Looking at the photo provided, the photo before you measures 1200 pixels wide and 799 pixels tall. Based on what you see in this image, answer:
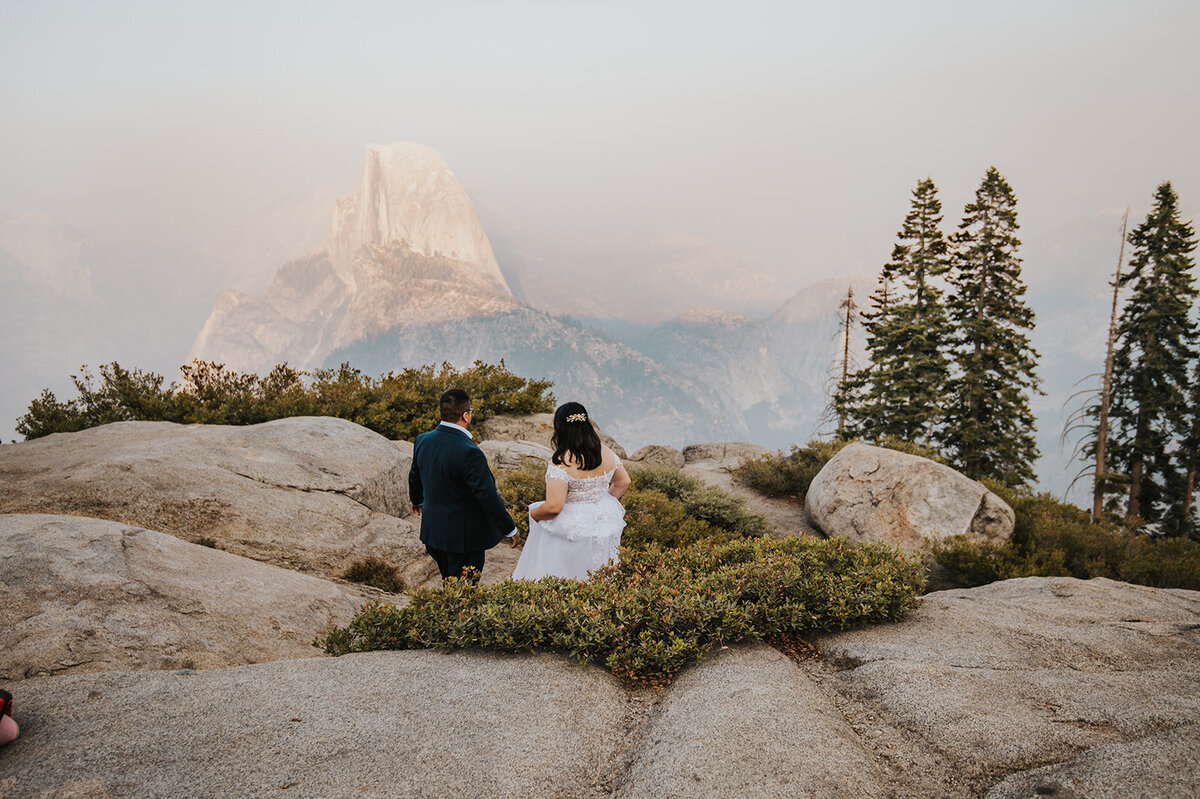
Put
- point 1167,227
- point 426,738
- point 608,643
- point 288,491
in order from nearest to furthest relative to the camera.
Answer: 1. point 426,738
2. point 608,643
3. point 288,491
4. point 1167,227

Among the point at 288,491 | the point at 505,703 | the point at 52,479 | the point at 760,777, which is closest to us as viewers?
the point at 760,777

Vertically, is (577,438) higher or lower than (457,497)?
higher

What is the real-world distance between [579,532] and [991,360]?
96.2ft

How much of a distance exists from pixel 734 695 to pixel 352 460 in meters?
8.58

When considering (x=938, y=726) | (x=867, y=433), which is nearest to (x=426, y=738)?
(x=938, y=726)

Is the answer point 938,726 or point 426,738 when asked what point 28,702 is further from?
point 938,726

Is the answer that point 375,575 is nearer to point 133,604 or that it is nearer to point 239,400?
point 133,604

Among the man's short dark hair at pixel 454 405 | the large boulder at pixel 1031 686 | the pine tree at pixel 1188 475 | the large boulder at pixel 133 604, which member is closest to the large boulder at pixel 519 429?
the large boulder at pixel 133 604

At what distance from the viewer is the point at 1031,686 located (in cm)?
455

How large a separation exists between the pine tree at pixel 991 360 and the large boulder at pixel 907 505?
17324mm

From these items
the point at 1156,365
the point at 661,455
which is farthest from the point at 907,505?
the point at 1156,365

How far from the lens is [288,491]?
9.73 meters

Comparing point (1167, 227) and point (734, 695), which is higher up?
point (1167, 227)

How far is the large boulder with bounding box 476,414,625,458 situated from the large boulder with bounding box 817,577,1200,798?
46.3 ft
